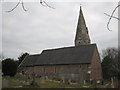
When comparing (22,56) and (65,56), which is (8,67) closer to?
(65,56)

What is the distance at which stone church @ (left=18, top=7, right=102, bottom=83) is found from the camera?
145 feet

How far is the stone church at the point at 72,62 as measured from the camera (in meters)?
44.1

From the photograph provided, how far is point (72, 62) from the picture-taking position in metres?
46.6

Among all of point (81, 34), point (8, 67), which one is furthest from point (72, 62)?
point (8, 67)

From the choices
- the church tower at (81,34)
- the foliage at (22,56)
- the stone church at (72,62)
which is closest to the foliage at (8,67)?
the stone church at (72,62)

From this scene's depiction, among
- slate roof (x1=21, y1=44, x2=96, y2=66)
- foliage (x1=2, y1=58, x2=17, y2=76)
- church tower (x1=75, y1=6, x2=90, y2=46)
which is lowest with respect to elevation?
foliage (x1=2, y1=58, x2=17, y2=76)

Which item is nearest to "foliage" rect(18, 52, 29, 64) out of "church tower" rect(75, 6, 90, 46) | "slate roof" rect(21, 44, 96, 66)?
"slate roof" rect(21, 44, 96, 66)

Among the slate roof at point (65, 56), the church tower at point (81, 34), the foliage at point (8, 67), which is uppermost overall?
the church tower at point (81, 34)

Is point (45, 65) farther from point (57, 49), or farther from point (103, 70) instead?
point (103, 70)

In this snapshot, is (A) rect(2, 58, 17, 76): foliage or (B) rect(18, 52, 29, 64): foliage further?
(B) rect(18, 52, 29, 64): foliage

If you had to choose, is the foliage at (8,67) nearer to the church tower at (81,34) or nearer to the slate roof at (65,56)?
the slate roof at (65,56)

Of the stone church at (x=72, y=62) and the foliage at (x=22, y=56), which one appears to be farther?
the foliage at (x=22, y=56)

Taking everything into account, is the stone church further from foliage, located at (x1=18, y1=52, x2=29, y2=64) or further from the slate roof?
foliage, located at (x1=18, y1=52, x2=29, y2=64)

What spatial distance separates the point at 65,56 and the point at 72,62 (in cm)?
399
